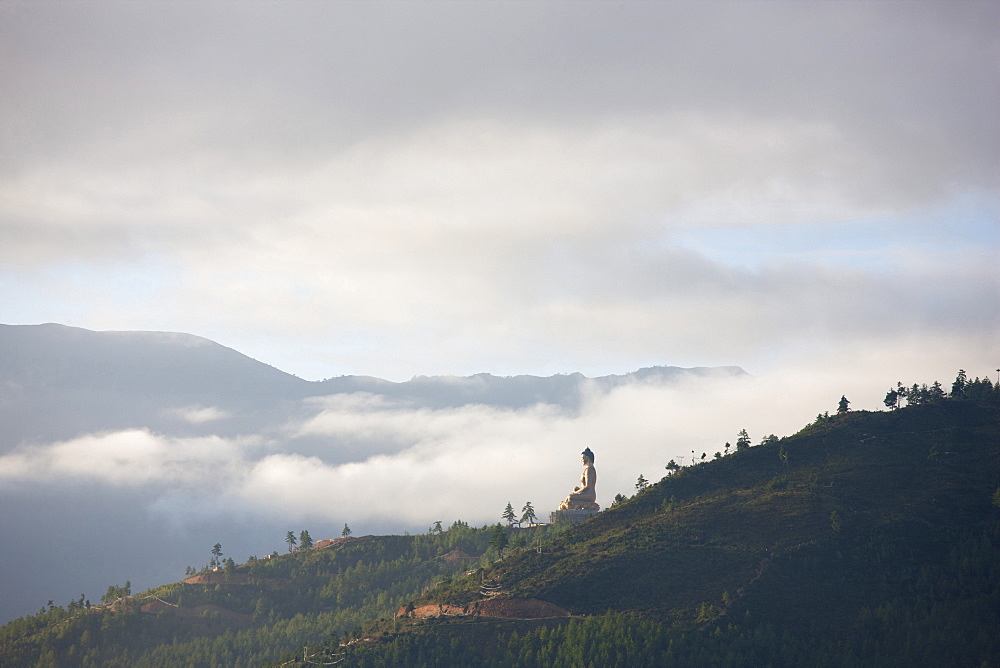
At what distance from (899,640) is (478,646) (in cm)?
6740

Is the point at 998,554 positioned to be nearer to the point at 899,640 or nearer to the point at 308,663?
the point at 899,640

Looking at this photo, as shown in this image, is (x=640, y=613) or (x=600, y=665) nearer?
(x=600, y=665)

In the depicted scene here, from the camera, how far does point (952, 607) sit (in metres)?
190

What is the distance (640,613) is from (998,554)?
6220 cm

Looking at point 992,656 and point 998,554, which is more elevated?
point 998,554

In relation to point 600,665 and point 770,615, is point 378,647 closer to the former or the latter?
point 600,665

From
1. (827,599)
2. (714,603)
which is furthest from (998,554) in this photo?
(714,603)

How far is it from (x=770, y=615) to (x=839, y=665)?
15.8 meters

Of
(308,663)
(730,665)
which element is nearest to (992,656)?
(730,665)

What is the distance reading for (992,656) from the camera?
17862 cm

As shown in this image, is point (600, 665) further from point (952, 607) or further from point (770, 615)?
point (952, 607)

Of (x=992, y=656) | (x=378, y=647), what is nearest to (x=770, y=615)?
(x=992, y=656)

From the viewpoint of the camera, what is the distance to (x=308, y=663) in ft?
656

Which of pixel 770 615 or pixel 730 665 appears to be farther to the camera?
pixel 770 615
